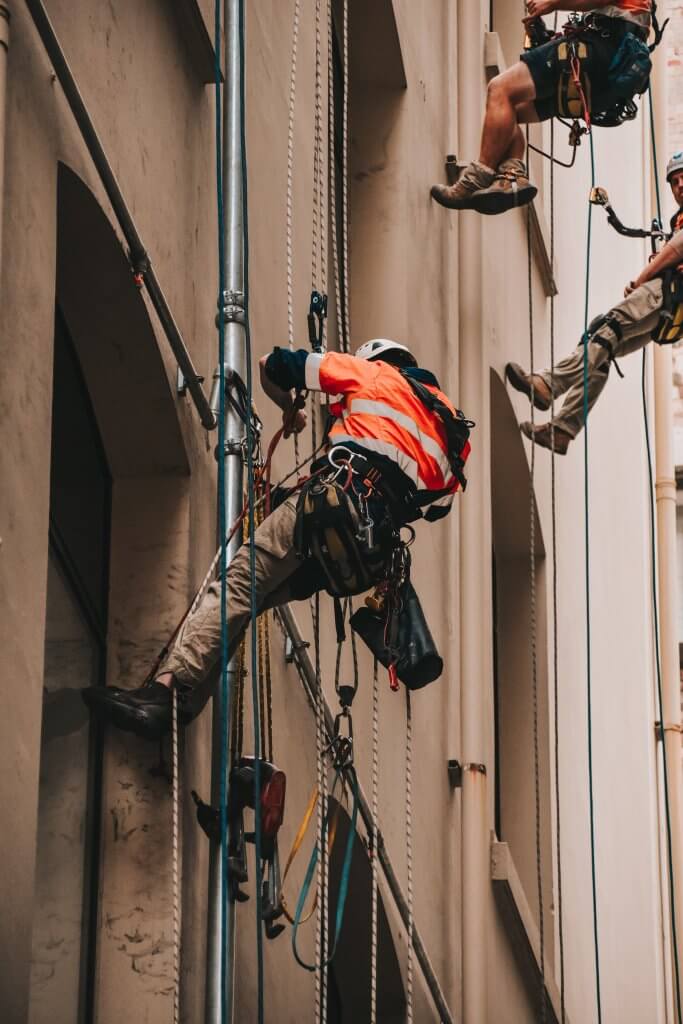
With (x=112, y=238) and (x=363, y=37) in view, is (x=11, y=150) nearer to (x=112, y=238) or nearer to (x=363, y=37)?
(x=112, y=238)

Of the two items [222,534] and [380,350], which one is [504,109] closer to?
[380,350]

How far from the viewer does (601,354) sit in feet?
38.4

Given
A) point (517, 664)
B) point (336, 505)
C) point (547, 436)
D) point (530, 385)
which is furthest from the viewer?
point (517, 664)

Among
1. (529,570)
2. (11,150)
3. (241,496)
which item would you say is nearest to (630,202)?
(529,570)

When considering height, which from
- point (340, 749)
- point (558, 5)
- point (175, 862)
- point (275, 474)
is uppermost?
point (558, 5)

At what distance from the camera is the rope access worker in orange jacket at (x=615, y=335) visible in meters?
11.4

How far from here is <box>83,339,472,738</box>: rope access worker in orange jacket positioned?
645 cm

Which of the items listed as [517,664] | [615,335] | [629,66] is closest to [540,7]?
[629,66]

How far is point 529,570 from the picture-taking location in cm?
1441

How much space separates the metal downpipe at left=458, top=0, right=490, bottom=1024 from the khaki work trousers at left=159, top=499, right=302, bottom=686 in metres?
3.96

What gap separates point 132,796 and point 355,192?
4.64 meters

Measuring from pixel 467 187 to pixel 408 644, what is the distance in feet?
13.6

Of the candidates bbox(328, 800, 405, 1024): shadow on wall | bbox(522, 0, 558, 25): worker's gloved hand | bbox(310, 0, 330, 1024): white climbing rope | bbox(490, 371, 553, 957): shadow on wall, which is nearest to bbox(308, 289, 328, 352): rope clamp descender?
bbox(310, 0, 330, 1024): white climbing rope

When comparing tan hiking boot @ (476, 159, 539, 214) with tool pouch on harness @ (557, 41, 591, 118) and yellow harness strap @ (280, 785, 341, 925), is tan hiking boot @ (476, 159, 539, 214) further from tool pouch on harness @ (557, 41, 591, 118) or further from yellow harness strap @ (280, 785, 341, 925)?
yellow harness strap @ (280, 785, 341, 925)
